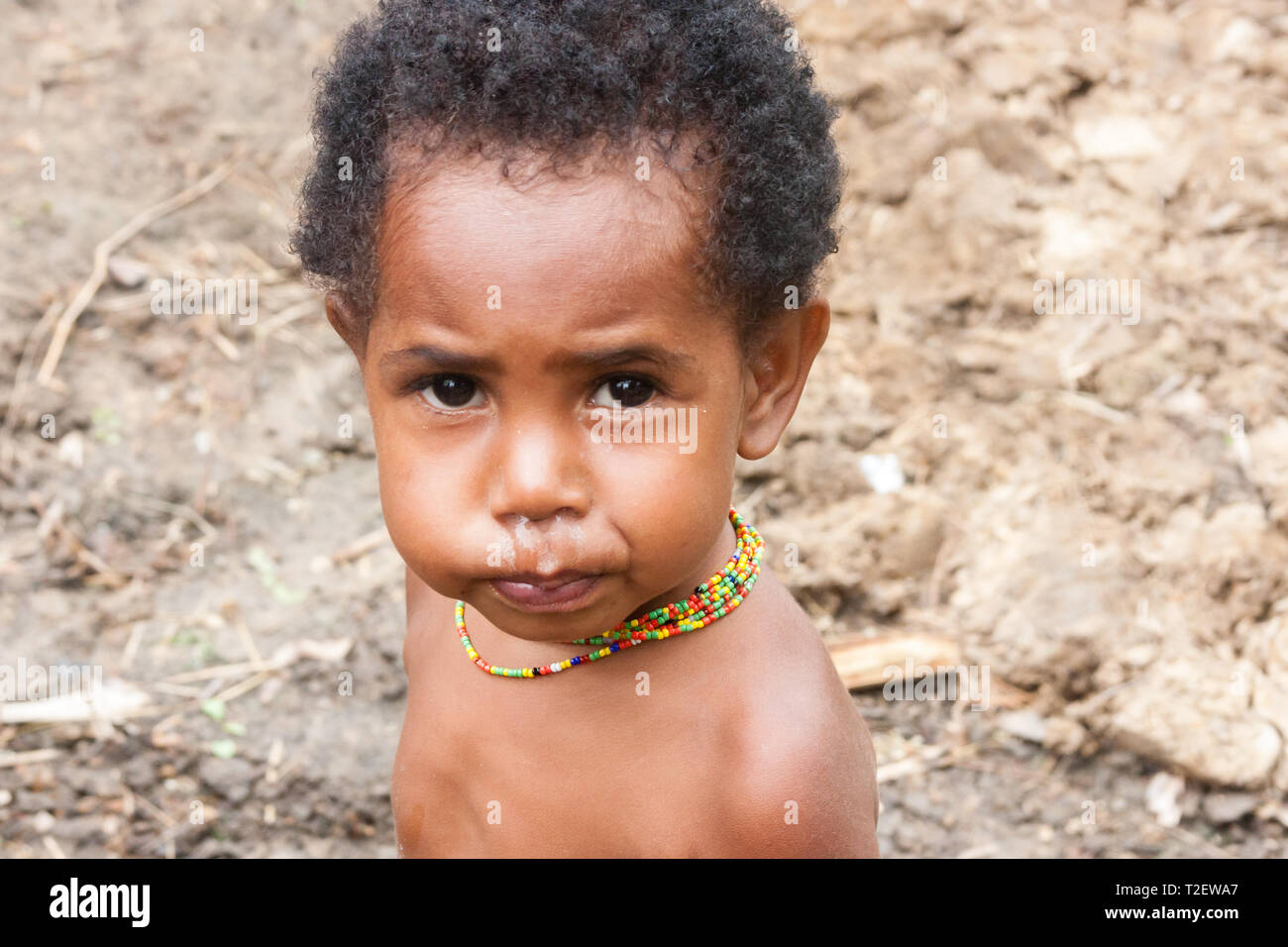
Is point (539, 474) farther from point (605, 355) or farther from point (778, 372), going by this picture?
point (778, 372)

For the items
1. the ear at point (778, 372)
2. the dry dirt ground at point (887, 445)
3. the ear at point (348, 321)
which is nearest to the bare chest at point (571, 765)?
the ear at point (778, 372)

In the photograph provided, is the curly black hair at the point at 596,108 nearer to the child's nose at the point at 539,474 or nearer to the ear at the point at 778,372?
the ear at the point at 778,372

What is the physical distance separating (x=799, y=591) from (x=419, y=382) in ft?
8.03

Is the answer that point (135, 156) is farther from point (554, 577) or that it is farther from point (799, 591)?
point (554, 577)

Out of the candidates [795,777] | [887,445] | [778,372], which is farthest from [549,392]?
[887,445]

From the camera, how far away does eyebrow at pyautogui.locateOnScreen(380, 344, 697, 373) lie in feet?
6.13

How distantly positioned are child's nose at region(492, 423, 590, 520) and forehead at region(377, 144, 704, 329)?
19 centimetres

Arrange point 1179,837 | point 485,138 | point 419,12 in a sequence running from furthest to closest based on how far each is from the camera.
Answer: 1. point 1179,837
2. point 419,12
3. point 485,138

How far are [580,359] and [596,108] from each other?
0.37 meters

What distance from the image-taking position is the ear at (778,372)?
221 centimetres

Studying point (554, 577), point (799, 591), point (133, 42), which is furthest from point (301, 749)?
point (133, 42)

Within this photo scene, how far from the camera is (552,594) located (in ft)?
6.55

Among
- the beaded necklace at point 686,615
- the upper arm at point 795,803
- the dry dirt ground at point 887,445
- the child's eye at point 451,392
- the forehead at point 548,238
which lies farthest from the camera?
the dry dirt ground at point 887,445

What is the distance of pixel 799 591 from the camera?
13.9ft
